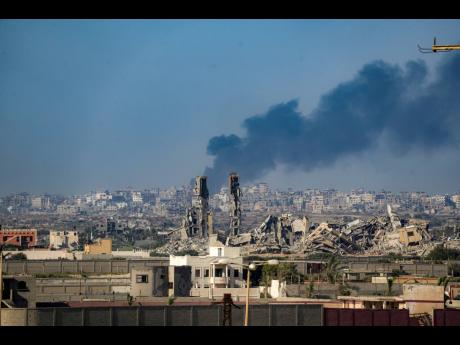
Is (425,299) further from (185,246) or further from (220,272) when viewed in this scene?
(185,246)

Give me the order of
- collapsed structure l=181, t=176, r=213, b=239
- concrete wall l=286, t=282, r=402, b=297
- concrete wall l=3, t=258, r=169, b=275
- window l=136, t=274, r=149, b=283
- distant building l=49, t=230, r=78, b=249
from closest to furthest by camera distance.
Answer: concrete wall l=286, t=282, r=402, b=297
window l=136, t=274, r=149, b=283
concrete wall l=3, t=258, r=169, b=275
distant building l=49, t=230, r=78, b=249
collapsed structure l=181, t=176, r=213, b=239

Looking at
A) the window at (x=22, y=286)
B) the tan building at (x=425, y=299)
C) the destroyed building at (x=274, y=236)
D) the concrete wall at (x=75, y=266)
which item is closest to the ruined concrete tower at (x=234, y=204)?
the destroyed building at (x=274, y=236)

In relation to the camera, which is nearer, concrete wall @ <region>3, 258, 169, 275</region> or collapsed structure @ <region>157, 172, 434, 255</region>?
concrete wall @ <region>3, 258, 169, 275</region>

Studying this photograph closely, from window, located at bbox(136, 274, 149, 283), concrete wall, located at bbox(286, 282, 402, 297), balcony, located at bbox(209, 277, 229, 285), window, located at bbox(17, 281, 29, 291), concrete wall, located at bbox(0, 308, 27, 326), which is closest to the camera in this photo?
concrete wall, located at bbox(0, 308, 27, 326)

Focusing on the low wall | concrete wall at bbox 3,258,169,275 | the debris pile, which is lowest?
the low wall

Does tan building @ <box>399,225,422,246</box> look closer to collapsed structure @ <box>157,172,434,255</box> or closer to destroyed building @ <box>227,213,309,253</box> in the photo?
collapsed structure @ <box>157,172,434,255</box>

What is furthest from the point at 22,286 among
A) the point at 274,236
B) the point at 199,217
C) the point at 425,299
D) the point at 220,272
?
the point at 199,217

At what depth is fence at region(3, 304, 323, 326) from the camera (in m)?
27.1

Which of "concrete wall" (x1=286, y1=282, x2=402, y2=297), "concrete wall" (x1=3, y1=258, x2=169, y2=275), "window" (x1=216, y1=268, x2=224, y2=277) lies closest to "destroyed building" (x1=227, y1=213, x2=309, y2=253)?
"concrete wall" (x1=3, y1=258, x2=169, y2=275)

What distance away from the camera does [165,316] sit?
1096 inches

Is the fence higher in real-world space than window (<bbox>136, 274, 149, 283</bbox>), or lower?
lower

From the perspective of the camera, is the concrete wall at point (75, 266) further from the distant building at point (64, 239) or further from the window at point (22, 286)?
the distant building at point (64, 239)
